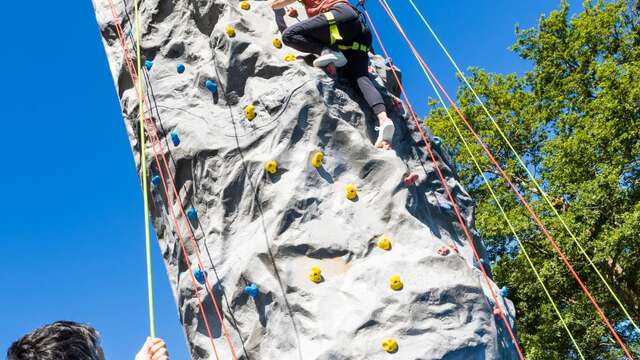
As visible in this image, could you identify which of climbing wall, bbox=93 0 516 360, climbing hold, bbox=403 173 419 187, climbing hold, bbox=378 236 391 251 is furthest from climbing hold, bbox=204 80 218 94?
climbing hold, bbox=378 236 391 251

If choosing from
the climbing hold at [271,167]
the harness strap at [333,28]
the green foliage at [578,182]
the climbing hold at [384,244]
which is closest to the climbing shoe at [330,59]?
the harness strap at [333,28]

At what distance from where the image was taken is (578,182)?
10.9 m

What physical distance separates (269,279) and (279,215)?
1.40ft

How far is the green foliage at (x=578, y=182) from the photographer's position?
10.4 m

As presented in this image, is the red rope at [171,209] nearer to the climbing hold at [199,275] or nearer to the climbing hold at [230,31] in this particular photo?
the climbing hold at [199,275]

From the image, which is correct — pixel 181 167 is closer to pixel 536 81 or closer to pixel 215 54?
pixel 215 54

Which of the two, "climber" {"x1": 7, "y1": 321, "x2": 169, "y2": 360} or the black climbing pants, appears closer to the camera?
"climber" {"x1": 7, "y1": 321, "x2": 169, "y2": 360}

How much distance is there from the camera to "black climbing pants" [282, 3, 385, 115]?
5039mm

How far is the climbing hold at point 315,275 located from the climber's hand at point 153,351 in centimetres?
230

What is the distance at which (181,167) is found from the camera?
5.08 m

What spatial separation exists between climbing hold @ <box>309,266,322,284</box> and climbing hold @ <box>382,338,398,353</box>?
0.58 m

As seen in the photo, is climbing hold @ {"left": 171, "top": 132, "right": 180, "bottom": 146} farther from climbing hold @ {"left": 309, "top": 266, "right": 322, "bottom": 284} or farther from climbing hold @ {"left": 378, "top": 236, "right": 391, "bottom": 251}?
climbing hold @ {"left": 378, "top": 236, "right": 391, "bottom": 251}

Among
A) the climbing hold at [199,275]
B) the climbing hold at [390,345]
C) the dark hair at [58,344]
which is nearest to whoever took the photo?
the dark hair at [58,344]

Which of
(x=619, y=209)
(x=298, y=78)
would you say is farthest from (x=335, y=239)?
(x=619, y=209)
